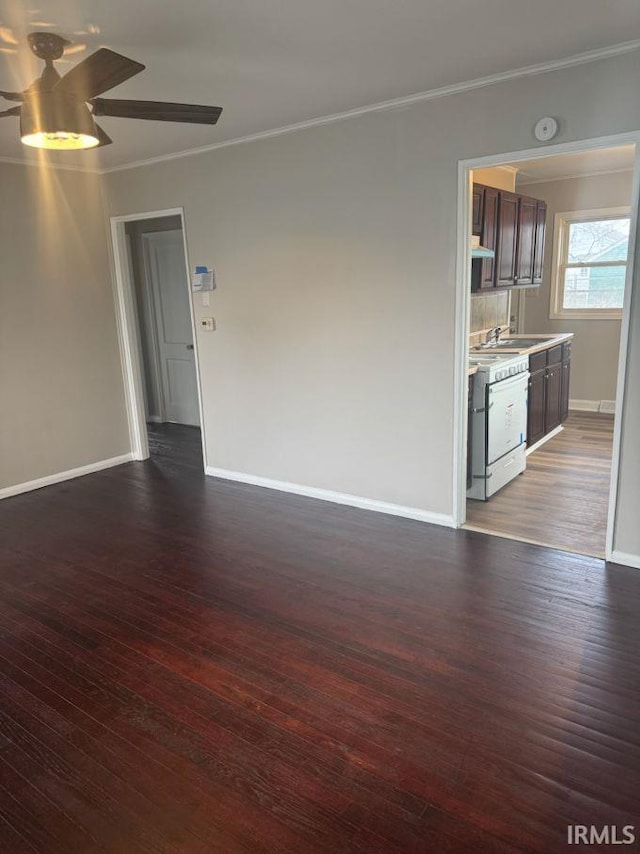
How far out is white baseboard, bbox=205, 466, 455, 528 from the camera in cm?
382

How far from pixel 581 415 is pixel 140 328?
521 centimetres

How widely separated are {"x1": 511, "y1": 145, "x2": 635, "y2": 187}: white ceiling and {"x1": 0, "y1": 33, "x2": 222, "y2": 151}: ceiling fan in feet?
12.7

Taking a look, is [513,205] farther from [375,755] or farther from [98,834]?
[98,834]

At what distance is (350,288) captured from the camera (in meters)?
3.85

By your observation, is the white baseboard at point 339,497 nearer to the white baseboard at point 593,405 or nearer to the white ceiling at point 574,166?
the white ceiling at point 574,166

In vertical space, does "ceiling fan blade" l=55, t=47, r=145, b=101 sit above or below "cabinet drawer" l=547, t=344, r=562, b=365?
above

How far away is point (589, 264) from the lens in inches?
260

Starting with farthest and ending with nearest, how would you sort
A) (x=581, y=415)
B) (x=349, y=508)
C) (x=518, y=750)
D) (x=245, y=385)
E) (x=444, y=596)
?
(x=581, y=415) → (x=245, y=385) → (x=349, y=508) → (x=444, y=596) → (x=518, y=750)

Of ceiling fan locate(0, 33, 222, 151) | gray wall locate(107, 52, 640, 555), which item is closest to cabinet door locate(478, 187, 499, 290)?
Answer: gray wall locate(107, 52, 640, 555)

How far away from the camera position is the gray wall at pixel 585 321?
6.33m

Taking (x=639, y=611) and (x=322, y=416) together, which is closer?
(x=639, y=611)

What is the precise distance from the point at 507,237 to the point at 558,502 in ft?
7.82

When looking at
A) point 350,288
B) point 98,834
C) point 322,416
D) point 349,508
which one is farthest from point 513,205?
point 98,834

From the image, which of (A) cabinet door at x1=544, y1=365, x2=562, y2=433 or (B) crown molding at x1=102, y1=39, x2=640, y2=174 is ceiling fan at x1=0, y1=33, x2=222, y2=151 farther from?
(A) cabinet door at x1=544, y1=365, x2=562, y2=433
